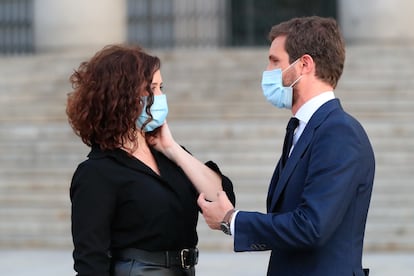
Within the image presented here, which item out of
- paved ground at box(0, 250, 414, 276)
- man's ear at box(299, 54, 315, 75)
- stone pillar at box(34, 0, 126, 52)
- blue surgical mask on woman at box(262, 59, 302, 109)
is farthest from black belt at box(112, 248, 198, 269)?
stone pillar at box(34, 0, 126, 52)

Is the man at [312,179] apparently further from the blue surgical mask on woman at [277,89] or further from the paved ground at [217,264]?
the paved ground at [217,264]

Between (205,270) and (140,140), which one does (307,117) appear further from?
(205,270)

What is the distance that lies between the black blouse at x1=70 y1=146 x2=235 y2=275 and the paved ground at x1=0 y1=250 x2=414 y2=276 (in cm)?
479

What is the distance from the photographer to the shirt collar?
122 inches

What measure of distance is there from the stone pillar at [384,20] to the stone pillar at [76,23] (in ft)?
14.3

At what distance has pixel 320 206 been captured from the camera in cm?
285

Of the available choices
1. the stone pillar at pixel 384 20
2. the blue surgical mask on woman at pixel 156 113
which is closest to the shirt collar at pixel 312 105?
the blue surgical mask on woman at pixel 156 113

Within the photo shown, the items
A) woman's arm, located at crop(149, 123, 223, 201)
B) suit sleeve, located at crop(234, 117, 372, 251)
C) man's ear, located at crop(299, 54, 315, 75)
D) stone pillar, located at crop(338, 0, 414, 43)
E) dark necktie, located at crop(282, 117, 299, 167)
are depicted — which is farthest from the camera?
stone pillar, located at crop(338, 0, 414, 43)

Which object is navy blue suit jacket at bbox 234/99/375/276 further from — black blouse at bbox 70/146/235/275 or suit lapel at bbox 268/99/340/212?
black blouse at bbox 70/146/235/275

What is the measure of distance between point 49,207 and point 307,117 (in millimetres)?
7709

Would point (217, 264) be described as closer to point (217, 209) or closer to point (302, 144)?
point (217, 209)

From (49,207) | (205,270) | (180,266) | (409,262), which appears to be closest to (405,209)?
(409,262)

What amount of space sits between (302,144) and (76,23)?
13526 millimetres

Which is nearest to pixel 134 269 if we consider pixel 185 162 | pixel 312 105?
pixel 185 162
